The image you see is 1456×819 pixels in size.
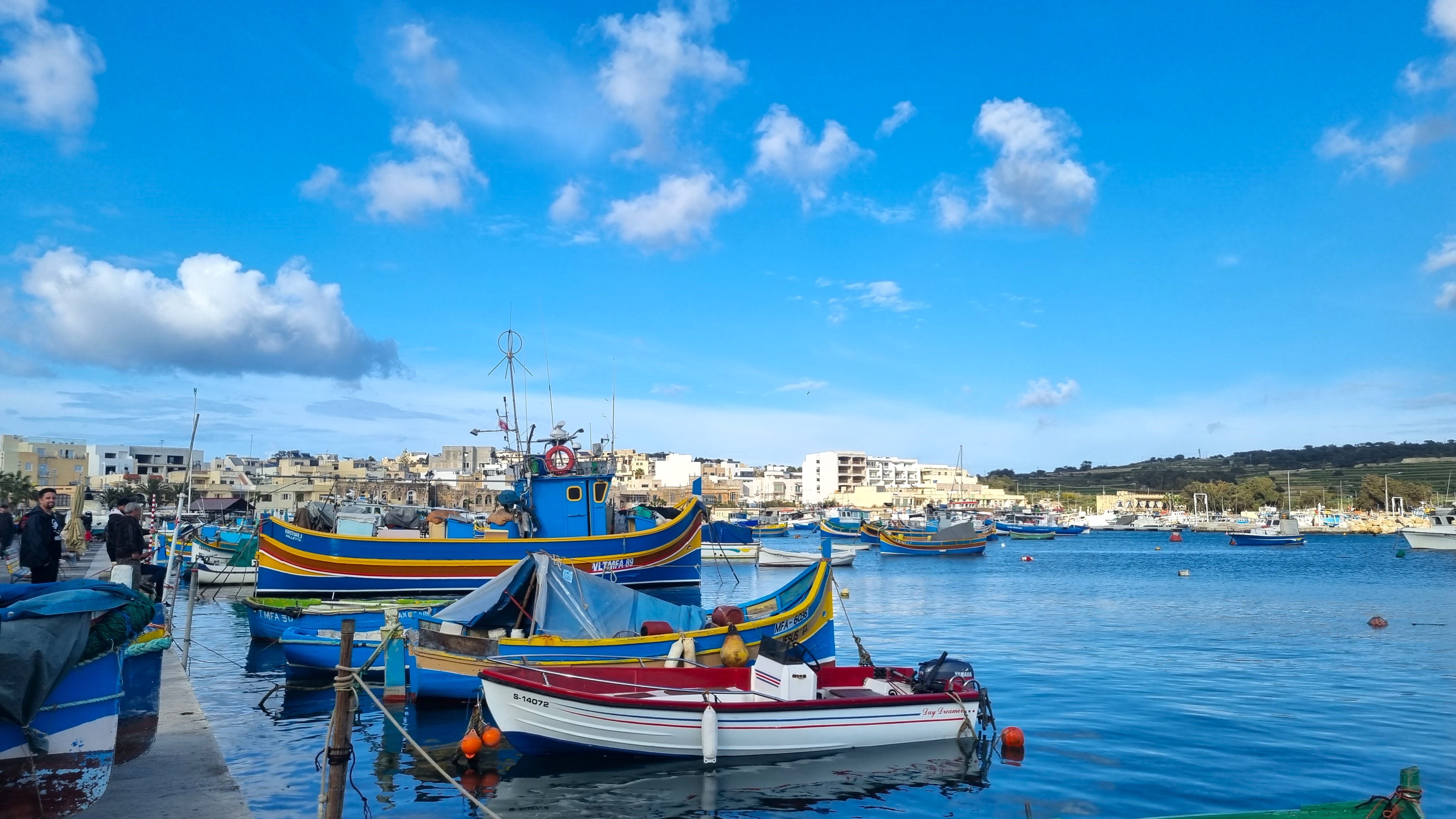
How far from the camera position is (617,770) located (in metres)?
13.0

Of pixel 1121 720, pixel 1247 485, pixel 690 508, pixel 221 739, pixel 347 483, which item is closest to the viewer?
pixel 221 739

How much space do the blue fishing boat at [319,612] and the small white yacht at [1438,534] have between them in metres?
83.9

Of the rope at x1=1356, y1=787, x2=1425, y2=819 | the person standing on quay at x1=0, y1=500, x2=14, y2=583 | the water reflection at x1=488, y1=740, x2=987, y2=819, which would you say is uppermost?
the person standing on quay at x1=0, y1=500, x2=14, y2=583

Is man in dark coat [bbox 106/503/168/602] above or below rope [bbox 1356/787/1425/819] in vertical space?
above

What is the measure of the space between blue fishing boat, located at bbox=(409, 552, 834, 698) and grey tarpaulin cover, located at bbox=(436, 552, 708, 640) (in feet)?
0.05

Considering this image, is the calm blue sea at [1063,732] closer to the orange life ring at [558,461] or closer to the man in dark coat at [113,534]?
the man in dark coat at [113,534]

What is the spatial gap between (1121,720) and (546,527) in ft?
61.4

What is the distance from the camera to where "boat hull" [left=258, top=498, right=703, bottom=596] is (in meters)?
26.0

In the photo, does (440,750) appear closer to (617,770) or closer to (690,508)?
(617,770)

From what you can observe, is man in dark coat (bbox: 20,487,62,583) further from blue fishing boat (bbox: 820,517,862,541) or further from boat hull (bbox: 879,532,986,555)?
blue fishing boat (bbox: 820,517,862,541)

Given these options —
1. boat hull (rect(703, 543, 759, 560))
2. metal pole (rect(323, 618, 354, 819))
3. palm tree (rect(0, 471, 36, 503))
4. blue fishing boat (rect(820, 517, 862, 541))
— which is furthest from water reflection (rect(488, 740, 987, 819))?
blue fishing boat (rect(820, 517, 862, 541))

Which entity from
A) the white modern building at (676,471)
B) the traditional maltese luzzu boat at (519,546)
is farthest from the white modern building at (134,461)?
the traditional maltese luzzu boat at (519,546)

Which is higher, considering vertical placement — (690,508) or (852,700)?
(690,508)

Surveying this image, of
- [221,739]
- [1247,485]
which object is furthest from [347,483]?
[1247,485]
